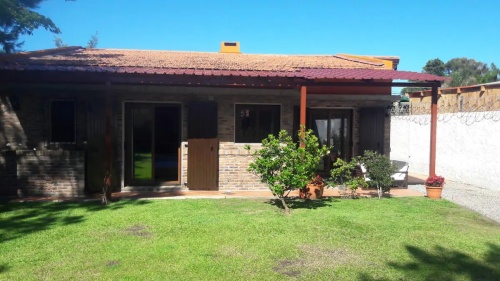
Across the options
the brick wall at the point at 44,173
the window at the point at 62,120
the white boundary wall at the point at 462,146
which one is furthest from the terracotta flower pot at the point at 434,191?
the window at the point at 62,120

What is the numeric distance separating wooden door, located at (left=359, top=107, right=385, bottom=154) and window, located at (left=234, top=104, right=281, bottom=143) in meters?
2.47

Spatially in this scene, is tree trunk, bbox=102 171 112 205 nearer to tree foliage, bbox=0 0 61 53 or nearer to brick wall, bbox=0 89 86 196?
brick wall, bbox=0 89 86 196

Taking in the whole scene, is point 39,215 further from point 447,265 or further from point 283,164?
point 447,265

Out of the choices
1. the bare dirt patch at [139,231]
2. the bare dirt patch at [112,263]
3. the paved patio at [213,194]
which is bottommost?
the bare dirt patch at [112,263]

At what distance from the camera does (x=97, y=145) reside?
9.80m

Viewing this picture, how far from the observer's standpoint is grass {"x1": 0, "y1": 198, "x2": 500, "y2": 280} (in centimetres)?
471

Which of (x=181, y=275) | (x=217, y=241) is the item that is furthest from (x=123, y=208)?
(x=181, y=275)

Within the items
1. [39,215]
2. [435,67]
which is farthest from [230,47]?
[435,67]

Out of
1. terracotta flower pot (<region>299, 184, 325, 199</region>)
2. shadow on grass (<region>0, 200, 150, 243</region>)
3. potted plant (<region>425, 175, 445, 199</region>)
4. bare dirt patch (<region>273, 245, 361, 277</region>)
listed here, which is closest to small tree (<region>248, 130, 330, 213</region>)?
terracotta flower pot (<region>299, 184, 325, 199</region>)

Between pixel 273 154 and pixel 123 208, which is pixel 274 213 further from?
pixel 123 208

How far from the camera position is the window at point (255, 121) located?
10633 millimetres

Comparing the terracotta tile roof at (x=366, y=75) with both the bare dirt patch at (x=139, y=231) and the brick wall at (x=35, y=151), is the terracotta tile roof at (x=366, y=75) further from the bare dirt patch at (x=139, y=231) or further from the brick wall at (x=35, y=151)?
the brick wall at (x=35, y=151)

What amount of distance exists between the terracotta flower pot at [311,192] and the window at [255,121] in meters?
2.29

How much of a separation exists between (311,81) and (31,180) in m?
6.67
